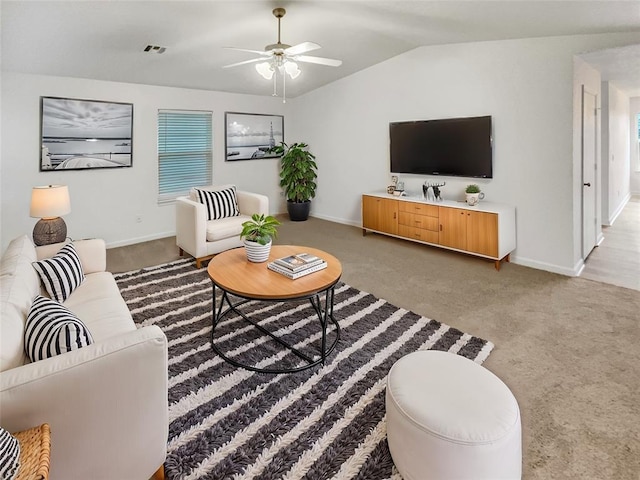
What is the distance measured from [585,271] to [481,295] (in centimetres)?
144

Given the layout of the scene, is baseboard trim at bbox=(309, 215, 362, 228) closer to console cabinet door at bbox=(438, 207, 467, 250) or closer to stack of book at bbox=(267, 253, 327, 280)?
console cabinet door at bbox=(438, 207, 467, 250)

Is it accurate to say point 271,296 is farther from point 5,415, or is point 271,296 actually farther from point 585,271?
point 585,271

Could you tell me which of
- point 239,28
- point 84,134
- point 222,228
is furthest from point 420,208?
point 84,134

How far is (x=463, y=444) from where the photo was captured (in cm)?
137

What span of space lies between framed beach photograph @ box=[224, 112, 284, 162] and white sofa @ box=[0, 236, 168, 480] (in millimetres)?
4963

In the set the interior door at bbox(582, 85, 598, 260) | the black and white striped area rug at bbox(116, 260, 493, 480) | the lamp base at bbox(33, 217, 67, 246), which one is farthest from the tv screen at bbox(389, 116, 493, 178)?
the lamp base at bbox(33, 217, 67, 246)

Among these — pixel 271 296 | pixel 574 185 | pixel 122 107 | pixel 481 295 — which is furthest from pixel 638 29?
pixel 122 107

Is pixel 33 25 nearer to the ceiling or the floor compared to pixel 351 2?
nearer to the floor

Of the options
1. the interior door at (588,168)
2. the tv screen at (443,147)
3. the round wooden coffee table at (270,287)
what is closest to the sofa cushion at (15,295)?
the round wooden coffee table at (270,287)

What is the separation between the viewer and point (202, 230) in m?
4.21

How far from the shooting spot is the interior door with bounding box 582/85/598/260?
4.07 meters

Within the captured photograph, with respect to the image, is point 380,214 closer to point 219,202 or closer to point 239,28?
A: point 219,202

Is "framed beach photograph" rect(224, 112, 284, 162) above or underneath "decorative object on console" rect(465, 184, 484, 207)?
above

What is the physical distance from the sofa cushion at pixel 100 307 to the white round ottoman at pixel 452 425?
1.47m
